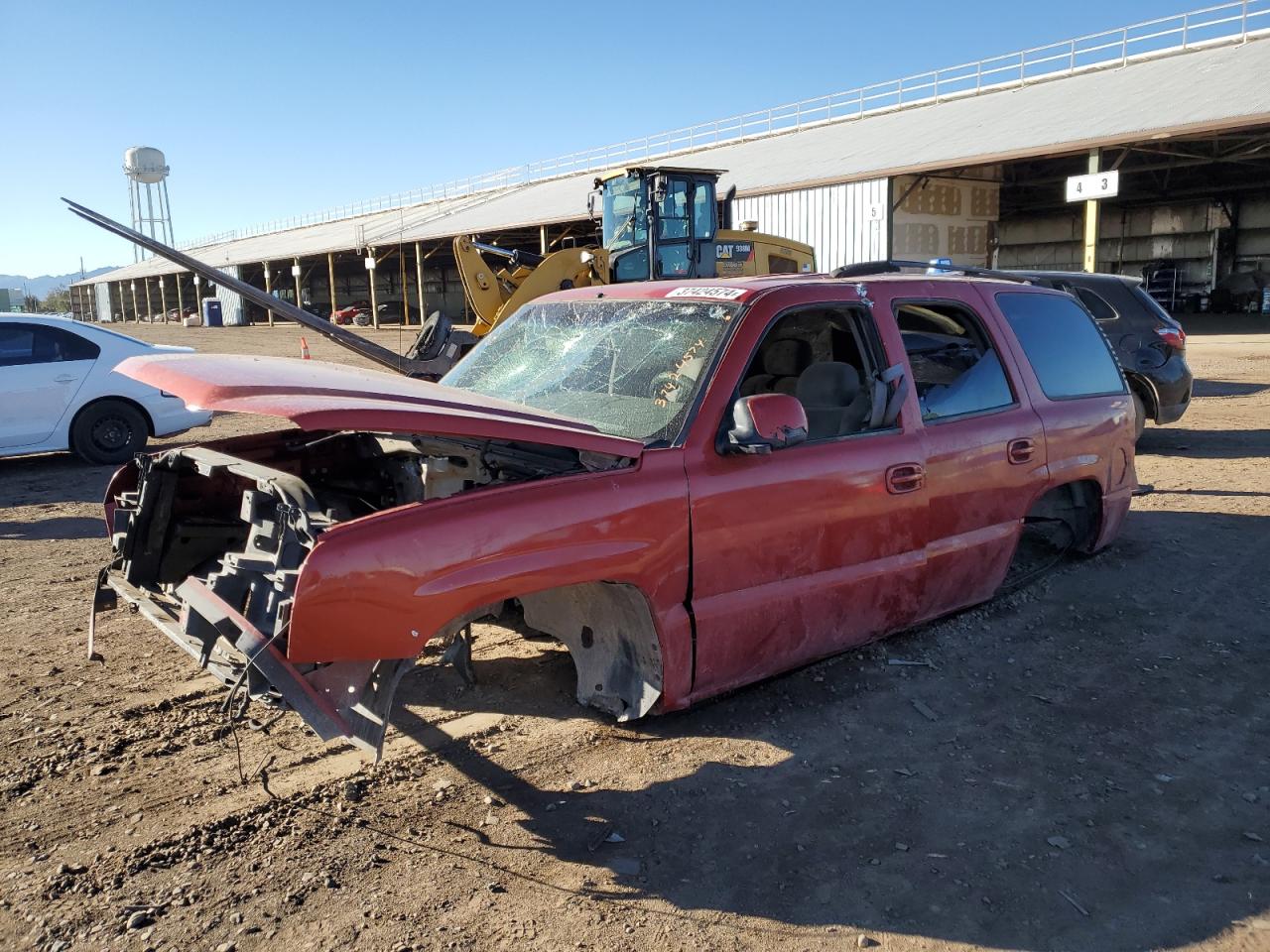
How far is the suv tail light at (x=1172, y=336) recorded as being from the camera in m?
10.0

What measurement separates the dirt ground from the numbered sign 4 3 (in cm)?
1879

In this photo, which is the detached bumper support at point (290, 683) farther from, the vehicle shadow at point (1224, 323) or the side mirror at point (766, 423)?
the vehicle shadow at point (1224, 323)

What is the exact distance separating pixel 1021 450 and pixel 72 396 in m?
8.97

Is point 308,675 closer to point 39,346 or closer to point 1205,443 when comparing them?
point 39,346

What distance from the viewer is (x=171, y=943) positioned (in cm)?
257

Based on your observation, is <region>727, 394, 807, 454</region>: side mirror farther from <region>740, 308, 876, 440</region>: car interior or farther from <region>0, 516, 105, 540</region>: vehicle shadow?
<region>0, 516, 105, 540</region>: vehicle shadow

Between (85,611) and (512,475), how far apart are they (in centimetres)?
315

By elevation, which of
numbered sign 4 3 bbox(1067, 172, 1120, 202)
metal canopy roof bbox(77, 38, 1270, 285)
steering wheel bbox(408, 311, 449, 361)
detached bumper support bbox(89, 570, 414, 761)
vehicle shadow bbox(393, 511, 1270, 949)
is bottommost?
vehicle shadow bbox(393, 511, 1270, 949)

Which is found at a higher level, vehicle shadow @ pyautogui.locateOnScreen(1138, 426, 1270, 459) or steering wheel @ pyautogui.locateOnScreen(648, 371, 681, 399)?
steering wheel @ pyautogui.locateOnScreen(648, 371, 681, 399)

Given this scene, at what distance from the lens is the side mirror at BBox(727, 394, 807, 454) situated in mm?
3496

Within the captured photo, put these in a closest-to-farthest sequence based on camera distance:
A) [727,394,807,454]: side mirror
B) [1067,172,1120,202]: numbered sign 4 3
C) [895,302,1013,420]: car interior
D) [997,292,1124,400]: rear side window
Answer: [727,394,807,454]: side mirror
[895,302,1013,420]: car interior
[997,292,1124,400]: rear side window
[1067,172,1120,202]: numbered sign 4 3

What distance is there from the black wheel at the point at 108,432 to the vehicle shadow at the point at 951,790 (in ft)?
23.9

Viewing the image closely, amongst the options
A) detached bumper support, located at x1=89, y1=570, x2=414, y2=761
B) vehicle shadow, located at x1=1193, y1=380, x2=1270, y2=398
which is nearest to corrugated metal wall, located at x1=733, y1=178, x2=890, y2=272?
vehicle shadow, located at x1=1193, y1=380, x2=1270, y2=398

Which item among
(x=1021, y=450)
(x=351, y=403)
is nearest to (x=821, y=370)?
(x=1021, y=450)
